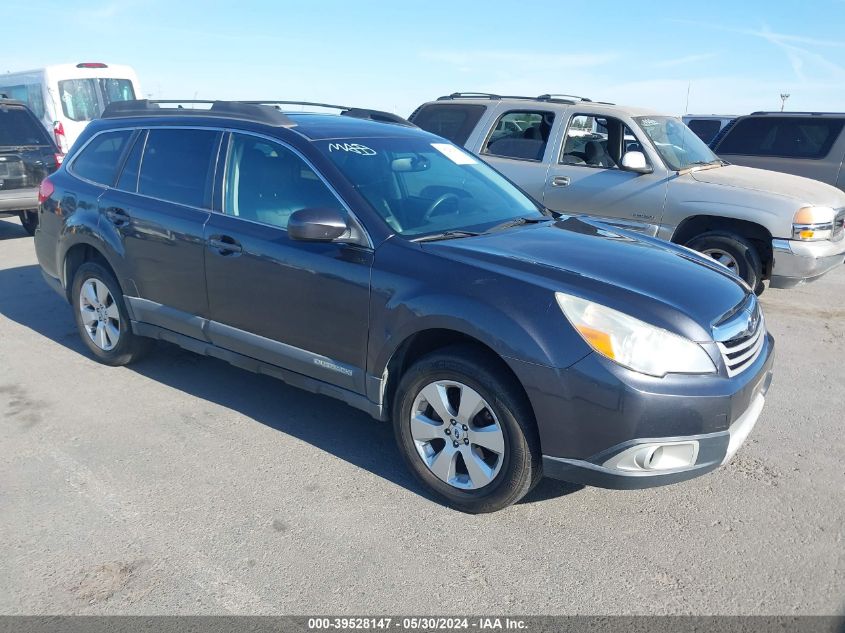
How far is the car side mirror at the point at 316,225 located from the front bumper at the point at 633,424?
1.22 meters

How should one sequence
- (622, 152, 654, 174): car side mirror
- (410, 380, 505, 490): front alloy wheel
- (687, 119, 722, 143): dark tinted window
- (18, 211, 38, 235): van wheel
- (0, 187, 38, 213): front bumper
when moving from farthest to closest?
(687, 119, 722, 143): dark tinted window, (18, 211, 38, 235): van wheel, (0, 187, 38, 213): front bumper, (622, 152, 654, 174): car side mirror, (410, 380, 505, 490): front alloy wheel

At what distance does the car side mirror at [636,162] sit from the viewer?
22.8ft

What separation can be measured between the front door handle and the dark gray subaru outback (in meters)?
0.02

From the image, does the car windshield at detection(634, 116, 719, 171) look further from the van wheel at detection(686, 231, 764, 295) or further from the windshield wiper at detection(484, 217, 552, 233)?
the windshield wiper at detection(484, 217, 552, 233)

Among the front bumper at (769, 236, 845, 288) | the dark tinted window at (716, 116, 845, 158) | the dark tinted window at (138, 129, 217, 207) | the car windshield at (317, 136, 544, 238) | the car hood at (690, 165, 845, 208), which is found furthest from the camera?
the dark tinted window at (716, 116, 845, 158)

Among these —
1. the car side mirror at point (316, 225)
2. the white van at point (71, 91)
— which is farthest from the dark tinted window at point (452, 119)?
the white van at point (71, 91)

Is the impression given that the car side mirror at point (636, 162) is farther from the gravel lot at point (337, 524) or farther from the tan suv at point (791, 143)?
the tan suv at point (791, 143)

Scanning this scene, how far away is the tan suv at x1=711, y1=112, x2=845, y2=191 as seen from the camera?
9203mm

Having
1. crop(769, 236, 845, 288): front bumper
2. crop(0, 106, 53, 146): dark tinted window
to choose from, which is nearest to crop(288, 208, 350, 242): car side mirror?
crop(769, 236, 845, 288): front bumper

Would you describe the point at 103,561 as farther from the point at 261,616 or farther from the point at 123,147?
the point at 123,147

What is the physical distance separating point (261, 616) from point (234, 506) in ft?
2.62

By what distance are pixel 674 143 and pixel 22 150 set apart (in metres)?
8.07

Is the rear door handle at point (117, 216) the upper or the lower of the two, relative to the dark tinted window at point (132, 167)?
lower

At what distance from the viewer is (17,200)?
920cm
